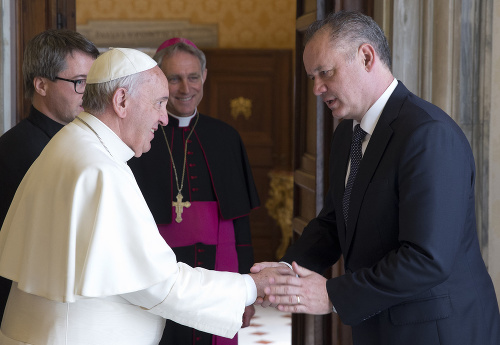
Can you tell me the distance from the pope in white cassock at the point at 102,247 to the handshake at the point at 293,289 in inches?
8.3

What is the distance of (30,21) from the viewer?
4.73m

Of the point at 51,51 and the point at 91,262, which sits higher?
the point at 51,51

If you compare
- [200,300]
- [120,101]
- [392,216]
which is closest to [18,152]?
[120,101]

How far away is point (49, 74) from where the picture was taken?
3018mm

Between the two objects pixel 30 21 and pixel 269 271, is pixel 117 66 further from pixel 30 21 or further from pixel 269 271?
pixel 30 21

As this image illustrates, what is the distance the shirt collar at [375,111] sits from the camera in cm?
247

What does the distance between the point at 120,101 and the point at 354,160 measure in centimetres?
87

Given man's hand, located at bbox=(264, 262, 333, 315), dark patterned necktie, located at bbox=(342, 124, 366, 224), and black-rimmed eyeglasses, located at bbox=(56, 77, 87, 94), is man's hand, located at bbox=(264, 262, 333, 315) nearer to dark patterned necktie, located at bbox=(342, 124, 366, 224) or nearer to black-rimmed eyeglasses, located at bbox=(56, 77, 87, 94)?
dark patterned necktie, located at bbox=(342, 124, 366, 224)

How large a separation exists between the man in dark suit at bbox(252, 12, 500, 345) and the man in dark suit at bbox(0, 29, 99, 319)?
1078mm

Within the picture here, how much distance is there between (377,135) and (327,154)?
1.69m

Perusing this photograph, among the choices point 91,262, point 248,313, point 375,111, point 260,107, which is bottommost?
point 248,313

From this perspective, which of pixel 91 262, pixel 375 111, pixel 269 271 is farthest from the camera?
pixel 269 271

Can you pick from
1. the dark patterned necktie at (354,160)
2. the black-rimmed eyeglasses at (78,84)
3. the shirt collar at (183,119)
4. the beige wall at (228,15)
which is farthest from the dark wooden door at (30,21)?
the beige wall at (228,15)

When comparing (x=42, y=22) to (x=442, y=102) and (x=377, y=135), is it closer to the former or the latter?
(x=442, y=102)
